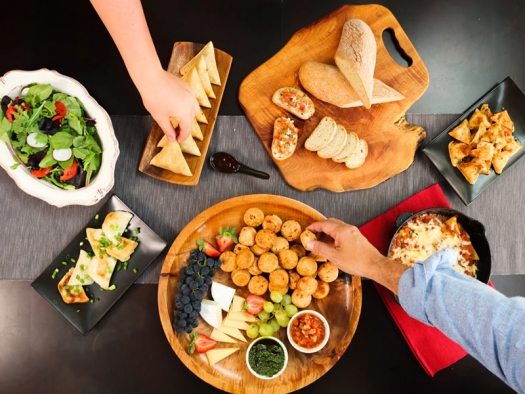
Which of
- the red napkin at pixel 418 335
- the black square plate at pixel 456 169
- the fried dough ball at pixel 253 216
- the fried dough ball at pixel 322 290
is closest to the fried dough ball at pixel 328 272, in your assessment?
the fried dough ball at pixel 322 290

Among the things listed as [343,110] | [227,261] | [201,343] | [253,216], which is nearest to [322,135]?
[343,110]

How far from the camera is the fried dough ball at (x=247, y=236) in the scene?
1.79 m

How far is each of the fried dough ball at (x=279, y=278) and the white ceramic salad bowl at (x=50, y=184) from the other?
2.64 feet

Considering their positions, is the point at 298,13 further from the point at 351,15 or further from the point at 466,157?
the point at 466,157

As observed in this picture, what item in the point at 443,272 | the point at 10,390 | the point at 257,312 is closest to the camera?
the point at 443,272

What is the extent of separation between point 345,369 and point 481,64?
5.41 feet

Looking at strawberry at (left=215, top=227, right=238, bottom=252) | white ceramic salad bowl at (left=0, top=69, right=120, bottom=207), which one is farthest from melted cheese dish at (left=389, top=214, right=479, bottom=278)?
white ceramic salad bowl at (left=0, top=69, right=120, bottom=207)

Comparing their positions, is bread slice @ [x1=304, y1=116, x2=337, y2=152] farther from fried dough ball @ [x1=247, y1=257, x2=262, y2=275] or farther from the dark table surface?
fried dough ball @ [x1=247, y1=257, x2=262, y2=275]

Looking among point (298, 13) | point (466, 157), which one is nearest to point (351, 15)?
point (298, 13)

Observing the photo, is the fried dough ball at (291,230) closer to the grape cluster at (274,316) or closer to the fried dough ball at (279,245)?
the fried dough ball at (279,245)

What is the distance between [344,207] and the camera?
6.29 ft

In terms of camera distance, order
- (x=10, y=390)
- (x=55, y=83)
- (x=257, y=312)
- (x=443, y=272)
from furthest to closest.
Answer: (x=10, y=390) → (x=257, y=312) → (x=55, y=83) → (x=443, y=272)

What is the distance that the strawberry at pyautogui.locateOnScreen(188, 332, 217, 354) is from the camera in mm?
1748

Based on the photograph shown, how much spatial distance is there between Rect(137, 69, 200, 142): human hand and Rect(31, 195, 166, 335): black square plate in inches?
19.7
